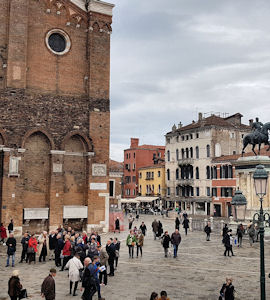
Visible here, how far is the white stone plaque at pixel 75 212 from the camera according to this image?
2428 cm

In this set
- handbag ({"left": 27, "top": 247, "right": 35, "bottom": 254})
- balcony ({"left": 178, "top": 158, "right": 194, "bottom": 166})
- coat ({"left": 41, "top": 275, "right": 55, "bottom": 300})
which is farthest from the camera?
balcony ({"left": 178, "top": 158, "right": 194, "bottom": 166})

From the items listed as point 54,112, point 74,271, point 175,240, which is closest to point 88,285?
point 74,271

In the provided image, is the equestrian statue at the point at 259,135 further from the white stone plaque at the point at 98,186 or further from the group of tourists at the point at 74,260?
the group of tourists at the point at 74,260

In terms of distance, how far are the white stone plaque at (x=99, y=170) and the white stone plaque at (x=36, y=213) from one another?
12.5 feet

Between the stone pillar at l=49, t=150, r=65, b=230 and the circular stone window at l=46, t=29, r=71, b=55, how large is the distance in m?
6.50

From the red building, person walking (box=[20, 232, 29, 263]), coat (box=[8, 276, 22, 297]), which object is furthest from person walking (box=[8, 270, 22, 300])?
the red building

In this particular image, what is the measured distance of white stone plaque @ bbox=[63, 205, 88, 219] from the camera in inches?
956

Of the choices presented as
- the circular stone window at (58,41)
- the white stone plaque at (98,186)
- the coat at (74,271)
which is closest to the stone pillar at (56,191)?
the white stone plaque at (98,186)

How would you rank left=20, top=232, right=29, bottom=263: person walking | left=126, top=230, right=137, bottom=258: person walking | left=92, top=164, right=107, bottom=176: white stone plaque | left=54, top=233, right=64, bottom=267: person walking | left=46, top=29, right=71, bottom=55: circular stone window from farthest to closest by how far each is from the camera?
left=92, top=164, right=107, bottom=176: white stone plaque
left=46, top=29, right=71, bottom=55: circular stone window
left=126, top=230, right=137, bottom=258: person walking
left=20, top=232, right=29, bottom=263: person walking
left=54, top=233, right=64, bottom=267: person walking

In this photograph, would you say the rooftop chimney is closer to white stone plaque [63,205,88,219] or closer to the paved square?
white stone plaque [63,205,88,219]

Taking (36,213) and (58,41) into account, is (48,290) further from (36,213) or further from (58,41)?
(58,41)

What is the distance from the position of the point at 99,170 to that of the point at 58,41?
8641mm

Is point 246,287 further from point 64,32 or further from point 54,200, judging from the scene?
point 64,32

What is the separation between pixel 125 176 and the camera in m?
69.8
